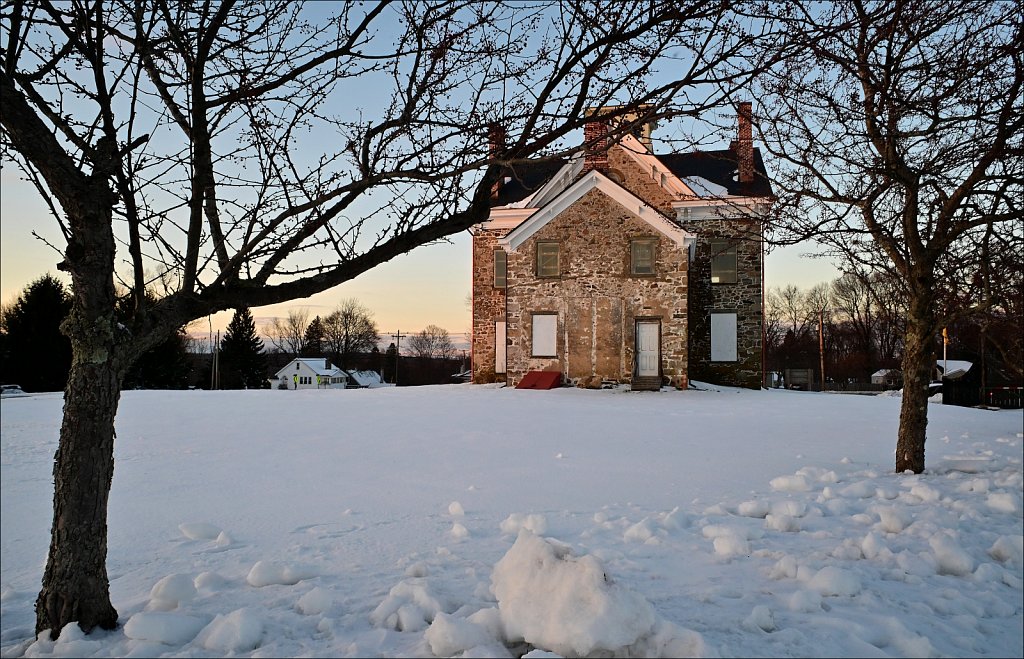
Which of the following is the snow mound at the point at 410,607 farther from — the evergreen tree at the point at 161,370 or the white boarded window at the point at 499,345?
the evergreen tree at the point at 161,370

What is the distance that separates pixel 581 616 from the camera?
9.89ft

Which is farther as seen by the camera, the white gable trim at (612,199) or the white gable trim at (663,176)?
the white gable trim at (663,176)

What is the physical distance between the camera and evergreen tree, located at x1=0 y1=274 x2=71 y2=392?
97.7 feet

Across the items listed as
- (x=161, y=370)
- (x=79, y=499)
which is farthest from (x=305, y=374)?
(x=79, y=499)

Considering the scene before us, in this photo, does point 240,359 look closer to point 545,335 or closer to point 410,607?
point 545,335

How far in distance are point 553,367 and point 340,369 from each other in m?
44.6

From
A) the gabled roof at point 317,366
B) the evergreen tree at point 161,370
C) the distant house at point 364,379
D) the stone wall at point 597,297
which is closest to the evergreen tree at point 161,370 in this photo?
the evergreen tree at point 161,370

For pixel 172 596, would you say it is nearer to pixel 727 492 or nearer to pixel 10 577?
pixel 10 577

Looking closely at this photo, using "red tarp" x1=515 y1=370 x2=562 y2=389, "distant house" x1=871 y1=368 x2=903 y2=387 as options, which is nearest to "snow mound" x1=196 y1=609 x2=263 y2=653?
"red tarp" x1=515 y1=370 x2=562 y2=389

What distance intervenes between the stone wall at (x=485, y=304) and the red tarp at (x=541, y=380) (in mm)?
3990

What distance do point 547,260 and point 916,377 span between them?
14.3 meters

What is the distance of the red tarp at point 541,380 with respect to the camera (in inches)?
798

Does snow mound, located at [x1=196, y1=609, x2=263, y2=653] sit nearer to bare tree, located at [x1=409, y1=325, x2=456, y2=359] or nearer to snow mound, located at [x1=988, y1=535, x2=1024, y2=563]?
snow mound, located at [x1=988, y1=535, x2=1024, y2=563]

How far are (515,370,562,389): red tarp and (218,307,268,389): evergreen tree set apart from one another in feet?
98.5
